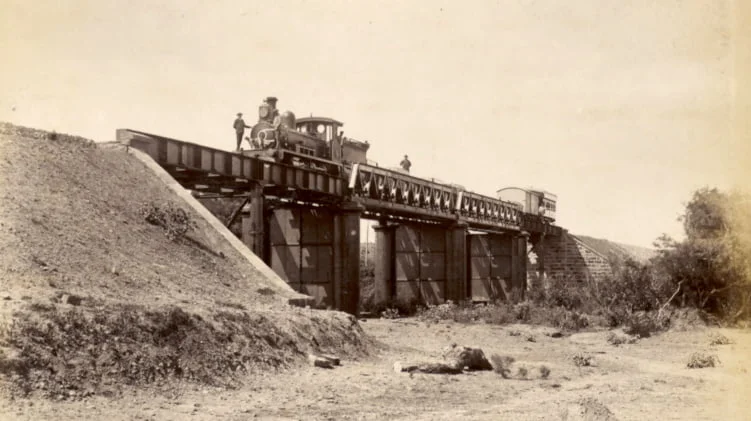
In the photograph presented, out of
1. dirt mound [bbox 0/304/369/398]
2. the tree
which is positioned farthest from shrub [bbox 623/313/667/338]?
dirt mound [bbox 0/304/369/398]

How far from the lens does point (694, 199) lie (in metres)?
26.2

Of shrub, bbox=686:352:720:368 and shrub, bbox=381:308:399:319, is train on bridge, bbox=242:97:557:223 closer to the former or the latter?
shrub, bbox=381:308:399:319

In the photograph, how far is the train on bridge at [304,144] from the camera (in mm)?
21906

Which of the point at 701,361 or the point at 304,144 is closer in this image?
the point at 701,361

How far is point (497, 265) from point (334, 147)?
16.9 metres

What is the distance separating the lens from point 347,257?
23906mm

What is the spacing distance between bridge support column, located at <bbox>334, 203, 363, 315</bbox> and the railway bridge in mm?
33

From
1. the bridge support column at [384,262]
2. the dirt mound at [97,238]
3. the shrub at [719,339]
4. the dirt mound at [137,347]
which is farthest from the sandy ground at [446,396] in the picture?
the bridge support column at [384,262]

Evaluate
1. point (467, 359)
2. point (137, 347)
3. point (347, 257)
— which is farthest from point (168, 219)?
point (347, 257)

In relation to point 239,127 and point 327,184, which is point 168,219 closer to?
point 239,127

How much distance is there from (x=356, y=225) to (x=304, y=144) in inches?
128

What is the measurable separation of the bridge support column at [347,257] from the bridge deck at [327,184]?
536 mm

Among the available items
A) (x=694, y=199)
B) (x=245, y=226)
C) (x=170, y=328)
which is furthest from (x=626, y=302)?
(x=170, y=328)

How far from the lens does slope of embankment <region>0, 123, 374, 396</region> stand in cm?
799
